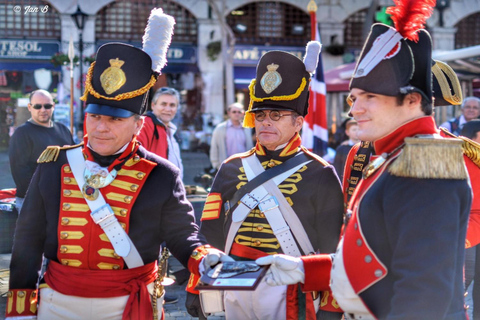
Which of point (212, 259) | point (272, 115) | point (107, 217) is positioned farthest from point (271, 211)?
point (107, 217)

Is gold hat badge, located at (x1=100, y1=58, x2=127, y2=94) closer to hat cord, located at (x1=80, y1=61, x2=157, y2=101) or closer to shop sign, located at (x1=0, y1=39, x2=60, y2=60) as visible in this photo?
hat cord, located at (x1=80, y1=61, x2=157, y2=101)

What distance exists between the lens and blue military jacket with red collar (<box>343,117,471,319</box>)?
1.92 m

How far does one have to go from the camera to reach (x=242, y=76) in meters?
24.5

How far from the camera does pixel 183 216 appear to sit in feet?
9.86

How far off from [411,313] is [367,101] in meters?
0.78

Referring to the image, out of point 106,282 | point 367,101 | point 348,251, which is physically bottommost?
point 106,282

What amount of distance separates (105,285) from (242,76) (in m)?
22.1

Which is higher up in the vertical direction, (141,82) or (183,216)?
(141,82)

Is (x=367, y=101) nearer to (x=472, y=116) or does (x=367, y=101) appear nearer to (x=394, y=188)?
(x=394, y=188)

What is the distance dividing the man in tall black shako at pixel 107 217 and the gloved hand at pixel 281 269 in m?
0.30

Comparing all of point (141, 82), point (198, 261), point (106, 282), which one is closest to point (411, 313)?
point (198, 261)

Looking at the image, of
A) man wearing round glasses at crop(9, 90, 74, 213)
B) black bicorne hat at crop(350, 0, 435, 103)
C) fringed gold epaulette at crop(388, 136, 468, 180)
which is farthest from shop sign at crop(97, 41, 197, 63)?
fringed gold epaulette at crop(388, 136, 468, 180)

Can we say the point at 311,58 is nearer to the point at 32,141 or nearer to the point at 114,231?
the point at 114,231

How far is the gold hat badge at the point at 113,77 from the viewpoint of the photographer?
289 centimetres
